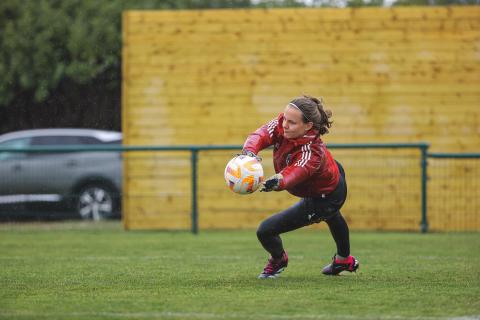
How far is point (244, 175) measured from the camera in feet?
25.3

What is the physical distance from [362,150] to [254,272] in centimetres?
728

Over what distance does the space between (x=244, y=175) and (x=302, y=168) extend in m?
0.49

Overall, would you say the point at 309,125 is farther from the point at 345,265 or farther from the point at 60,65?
the point at 60,65

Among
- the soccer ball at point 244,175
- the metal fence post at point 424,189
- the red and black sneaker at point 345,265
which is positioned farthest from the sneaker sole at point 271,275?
the metal fence post at point 424,189

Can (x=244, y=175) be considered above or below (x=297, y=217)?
above

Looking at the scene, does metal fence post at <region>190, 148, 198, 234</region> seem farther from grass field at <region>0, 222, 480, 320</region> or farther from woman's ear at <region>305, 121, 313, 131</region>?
woman's ear at <region>305, 121, 313, 131</region>

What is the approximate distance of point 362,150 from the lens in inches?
633

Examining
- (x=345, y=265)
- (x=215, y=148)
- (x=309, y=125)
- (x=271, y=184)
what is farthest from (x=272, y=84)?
(x=271, y=184)

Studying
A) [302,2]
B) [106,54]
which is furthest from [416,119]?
[106,54]

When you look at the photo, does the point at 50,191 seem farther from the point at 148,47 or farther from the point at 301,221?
the point at 301,221

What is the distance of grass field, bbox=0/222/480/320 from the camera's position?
649 cm

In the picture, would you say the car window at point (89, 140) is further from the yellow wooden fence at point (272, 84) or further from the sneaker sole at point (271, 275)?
the sneaker sole at point (271, 275)

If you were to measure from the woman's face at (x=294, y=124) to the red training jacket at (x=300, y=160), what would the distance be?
0.21 feet

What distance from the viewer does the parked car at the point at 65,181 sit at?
53.2 feet
